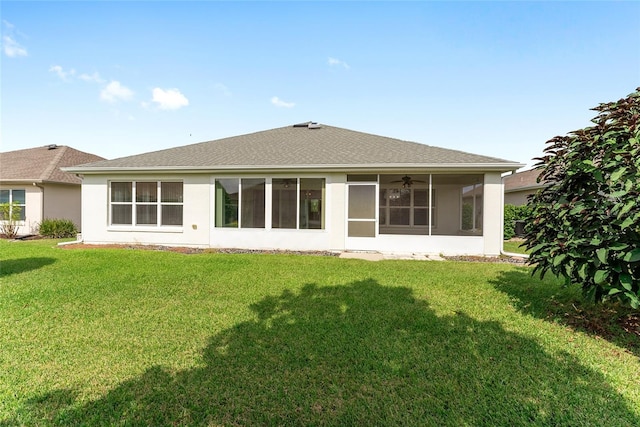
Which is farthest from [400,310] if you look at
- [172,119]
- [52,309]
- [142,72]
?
[172,119]

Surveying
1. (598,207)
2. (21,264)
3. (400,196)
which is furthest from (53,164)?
(598,207)

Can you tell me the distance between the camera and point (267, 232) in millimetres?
9945

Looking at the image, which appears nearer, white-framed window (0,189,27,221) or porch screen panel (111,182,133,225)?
porch screen panel (111,182,133,225)

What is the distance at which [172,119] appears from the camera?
1372 cm

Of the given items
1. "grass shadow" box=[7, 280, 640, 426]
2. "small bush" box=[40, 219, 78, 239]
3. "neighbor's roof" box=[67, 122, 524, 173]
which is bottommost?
"grass shadow" box=[7, 280, 640, 426]

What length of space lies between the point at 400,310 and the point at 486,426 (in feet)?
7.29

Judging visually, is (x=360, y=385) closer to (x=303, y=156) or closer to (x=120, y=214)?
(x=303, y=156)

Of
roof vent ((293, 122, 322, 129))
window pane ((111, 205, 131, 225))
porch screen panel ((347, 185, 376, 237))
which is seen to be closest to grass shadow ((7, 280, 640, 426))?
porch screen panel ((347, 185, 376, 237))

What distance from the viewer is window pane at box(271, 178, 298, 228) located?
9898 mm

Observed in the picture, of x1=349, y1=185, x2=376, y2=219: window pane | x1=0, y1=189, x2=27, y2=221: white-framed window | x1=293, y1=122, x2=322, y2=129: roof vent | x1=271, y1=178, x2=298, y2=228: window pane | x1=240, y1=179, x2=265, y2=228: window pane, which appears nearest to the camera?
x1=349, y1=185, x2=376, y2=219: window pane

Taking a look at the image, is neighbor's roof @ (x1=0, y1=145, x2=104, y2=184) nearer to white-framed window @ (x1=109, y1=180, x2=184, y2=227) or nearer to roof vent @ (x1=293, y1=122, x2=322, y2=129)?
white-framed window @ (x1=109, y1=180, x2=184, y2=227)

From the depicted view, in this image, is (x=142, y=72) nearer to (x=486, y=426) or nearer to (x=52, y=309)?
(x=52, y=309)

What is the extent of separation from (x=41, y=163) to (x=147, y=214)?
34.7 ft

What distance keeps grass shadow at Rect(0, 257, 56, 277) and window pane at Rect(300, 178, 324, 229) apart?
7122 mm
